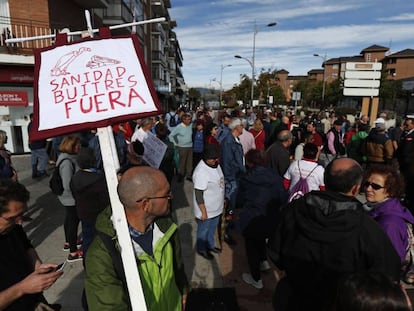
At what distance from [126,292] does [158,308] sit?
0.95 feet

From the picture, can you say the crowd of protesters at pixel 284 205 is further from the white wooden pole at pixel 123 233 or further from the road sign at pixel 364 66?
the road sign at pixel 364 66

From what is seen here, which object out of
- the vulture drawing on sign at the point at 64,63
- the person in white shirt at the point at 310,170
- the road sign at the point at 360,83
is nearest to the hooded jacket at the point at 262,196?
the person in white shirt at the point at 310,170

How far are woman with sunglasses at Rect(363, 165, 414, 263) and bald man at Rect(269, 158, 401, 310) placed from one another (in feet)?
2.11

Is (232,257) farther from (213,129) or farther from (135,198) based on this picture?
(213,129)

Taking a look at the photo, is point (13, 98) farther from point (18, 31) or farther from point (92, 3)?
point (92, 3)

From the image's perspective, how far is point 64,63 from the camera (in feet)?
6.17

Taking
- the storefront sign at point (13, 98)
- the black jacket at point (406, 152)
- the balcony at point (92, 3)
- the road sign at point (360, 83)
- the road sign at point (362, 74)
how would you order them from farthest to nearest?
the balcony at point (92, 3), the road sign at point (360, 83), the road sign at point (362, 74), the storefront sign at point (13, 98), the black jacket at point (406, 152)

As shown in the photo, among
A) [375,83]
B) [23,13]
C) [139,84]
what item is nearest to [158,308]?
[139,84]

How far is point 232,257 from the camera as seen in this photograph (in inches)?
183

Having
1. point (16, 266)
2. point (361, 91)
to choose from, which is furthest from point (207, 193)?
point (361, 91)

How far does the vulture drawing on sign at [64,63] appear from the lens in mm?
1857

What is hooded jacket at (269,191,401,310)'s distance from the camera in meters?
1.94

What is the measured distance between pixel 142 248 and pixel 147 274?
0.15 metres

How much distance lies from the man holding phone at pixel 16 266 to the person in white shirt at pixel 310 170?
10.0ft
